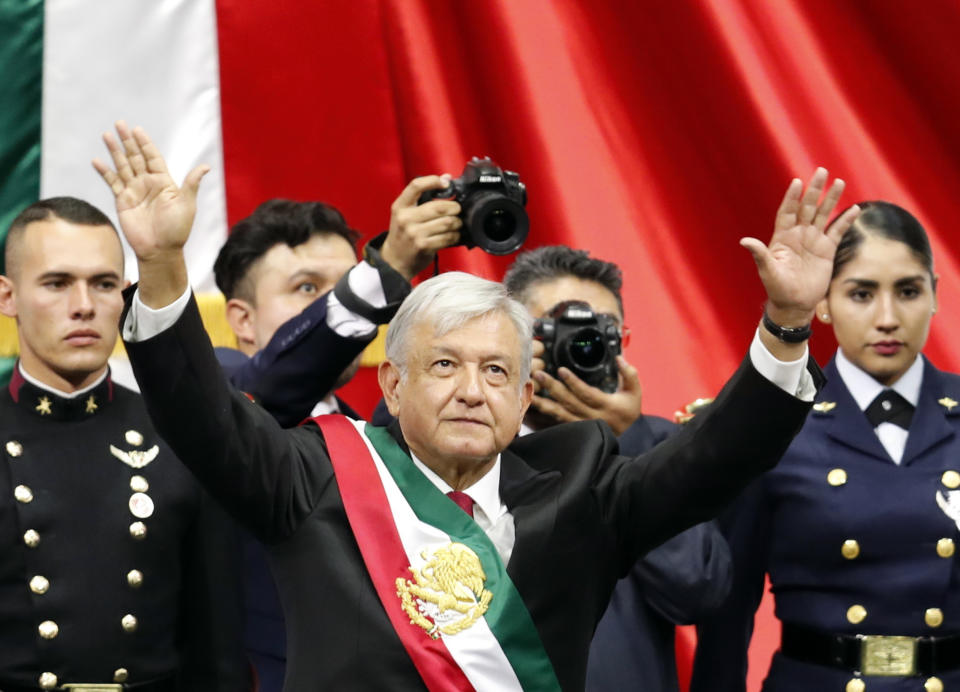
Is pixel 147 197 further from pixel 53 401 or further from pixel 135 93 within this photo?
pixel 135 93

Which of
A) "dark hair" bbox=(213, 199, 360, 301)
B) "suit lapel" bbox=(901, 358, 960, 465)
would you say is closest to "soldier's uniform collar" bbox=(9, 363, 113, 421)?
"dark hair" bbox=(213, 199, 360, 301)

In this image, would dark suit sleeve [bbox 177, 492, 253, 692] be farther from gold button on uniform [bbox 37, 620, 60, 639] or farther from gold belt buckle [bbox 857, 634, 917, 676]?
gold belt buckle [bbox 857, 634, 917, 676]

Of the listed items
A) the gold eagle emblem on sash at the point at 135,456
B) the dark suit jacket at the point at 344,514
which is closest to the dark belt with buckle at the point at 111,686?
the gold eagle emblem on sash at the point at 135,456

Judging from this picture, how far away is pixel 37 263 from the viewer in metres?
2.08

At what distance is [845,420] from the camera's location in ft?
7.55

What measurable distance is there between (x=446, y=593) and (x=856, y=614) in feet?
2.82

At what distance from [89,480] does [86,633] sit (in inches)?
8.7

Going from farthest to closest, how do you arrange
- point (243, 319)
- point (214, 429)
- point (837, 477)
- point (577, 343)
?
point (243, 319) < point (837, 477) < point (577, 343) < point (214, 429)

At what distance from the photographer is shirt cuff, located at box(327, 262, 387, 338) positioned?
6.47ft

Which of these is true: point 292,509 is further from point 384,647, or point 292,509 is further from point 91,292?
point 91,292

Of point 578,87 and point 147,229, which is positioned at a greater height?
point 578,87

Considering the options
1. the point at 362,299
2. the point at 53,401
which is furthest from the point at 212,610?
the point at 362,299

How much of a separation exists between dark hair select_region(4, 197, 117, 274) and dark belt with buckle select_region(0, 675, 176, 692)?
0.61 meters

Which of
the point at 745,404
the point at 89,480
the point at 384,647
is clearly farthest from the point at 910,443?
the point at 89,480
